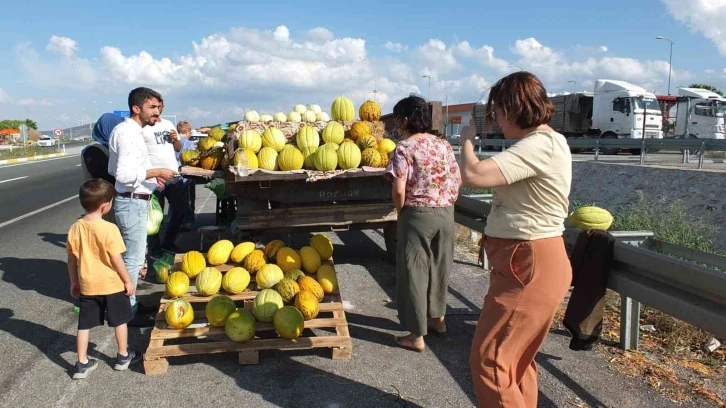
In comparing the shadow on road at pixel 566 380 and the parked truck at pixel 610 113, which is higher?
the parked truck at pixel 610 113

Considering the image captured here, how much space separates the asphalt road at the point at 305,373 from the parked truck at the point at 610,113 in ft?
72.8

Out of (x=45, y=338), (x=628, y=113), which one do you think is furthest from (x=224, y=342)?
(x=628, y=113)

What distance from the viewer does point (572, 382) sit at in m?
3.53

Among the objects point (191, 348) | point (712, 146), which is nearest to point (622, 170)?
point (712, 146)

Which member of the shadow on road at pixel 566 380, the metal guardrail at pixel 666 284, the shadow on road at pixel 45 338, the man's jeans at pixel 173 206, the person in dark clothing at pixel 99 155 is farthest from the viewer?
the man's jeans at pixel 173 206

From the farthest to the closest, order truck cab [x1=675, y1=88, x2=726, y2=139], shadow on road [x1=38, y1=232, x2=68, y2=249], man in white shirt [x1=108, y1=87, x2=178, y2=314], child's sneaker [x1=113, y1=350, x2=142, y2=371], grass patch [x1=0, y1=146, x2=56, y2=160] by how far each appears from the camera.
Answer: grass patch [x1=0, y1=146, x2=56, y2=160] < truck cab [x1=675, y1=88, x2=726, y2=139] < shadow on road [x1=38, y1=232, x2=68, y2=249] < man in white shirt [x1=108, y1=87, x2=178, y2=314] < child's sneaker [x1=113, y1=350, x2=142, y2=371]

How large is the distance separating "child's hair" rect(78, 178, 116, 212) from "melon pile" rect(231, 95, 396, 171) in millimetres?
1751

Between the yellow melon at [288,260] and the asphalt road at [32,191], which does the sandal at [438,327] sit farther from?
the asphalt road at [32,191]

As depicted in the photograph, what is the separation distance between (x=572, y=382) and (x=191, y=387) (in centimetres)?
262

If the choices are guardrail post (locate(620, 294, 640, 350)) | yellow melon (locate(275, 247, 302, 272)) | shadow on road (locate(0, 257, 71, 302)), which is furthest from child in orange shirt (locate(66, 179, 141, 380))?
guardrail post (locate(620, 294, 640, 350))

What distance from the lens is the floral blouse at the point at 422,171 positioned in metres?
4.06

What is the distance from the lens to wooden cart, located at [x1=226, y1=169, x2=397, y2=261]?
564cm

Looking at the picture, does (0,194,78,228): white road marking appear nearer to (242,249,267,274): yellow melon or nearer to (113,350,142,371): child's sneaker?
(242,249,267,274): yellow melon

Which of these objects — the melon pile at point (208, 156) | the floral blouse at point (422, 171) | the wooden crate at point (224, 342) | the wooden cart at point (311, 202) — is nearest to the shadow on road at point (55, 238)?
the melon pile at point (208, 156)
